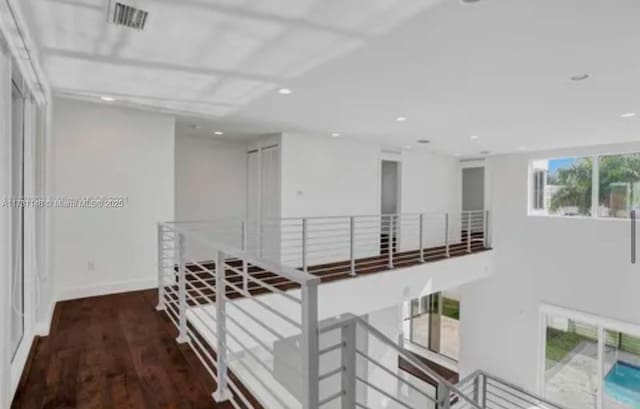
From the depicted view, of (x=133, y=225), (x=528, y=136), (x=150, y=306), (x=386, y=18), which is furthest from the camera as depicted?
(x=528, y=136)

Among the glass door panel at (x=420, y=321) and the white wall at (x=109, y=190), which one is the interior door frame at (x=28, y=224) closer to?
the white wall at (x=109, y=190)

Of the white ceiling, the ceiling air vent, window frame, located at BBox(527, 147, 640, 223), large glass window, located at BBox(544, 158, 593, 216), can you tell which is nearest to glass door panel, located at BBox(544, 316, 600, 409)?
window frame, located at BBox(527, 147, 640, 223)

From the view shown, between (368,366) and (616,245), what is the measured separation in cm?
493

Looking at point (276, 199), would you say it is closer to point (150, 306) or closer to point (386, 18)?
point (150, 306)

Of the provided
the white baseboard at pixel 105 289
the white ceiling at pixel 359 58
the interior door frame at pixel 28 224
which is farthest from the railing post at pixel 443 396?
the white baseboard at pixel 105 289

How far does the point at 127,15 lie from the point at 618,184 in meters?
7.62

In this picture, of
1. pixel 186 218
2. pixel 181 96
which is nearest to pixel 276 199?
pixel 186 218

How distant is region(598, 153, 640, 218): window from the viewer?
596cm

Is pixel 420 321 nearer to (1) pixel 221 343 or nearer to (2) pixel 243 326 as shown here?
(2) pixel 243 326

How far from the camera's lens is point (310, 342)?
138cm

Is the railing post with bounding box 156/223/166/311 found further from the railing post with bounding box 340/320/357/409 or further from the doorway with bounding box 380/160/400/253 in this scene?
the doorway with bounding box 380/160/400/253

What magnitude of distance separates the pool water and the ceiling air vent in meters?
8.24

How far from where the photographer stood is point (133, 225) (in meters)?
4.46

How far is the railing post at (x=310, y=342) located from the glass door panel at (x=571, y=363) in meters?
7.00
